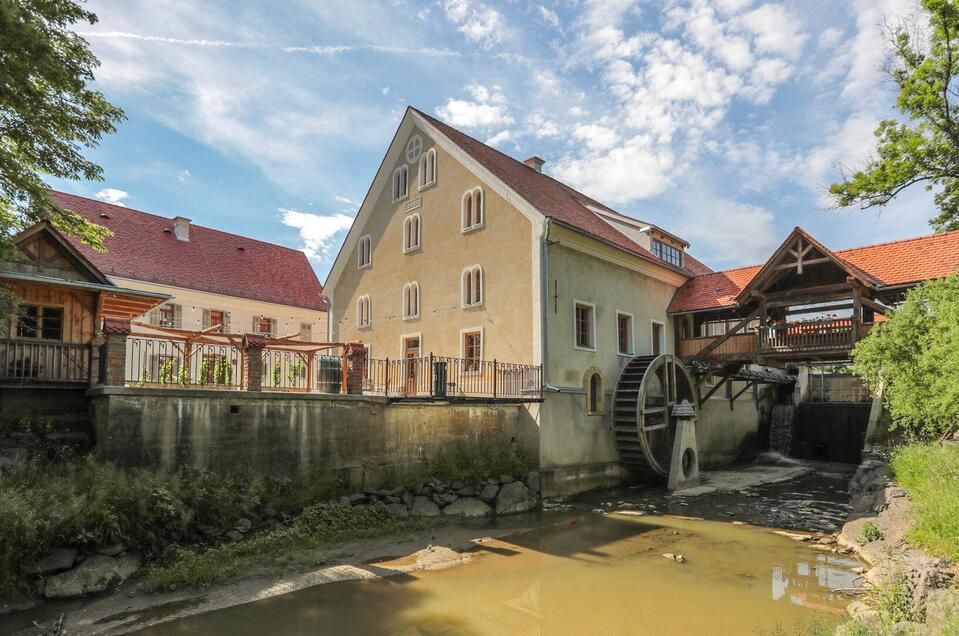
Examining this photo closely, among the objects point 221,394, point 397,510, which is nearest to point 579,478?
point 397,510

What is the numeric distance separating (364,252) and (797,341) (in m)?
15.0

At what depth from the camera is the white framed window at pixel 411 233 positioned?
19875mm

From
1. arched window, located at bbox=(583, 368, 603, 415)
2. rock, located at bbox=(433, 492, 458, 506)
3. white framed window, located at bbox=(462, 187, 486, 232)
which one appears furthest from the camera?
white framed window, located at bbox=(462, 187, 486, 232)

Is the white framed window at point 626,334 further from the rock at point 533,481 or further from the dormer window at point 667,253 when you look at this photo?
the rock at point 533,481

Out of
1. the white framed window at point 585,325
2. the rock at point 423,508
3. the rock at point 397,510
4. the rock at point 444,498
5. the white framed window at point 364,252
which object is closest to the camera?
the rock at point 397,510

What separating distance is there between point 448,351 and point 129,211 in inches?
671

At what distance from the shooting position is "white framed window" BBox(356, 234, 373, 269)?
2172cm

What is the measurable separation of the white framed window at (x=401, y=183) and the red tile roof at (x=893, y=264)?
10959 mm

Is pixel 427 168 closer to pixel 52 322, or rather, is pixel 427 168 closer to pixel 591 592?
pixel 52 322

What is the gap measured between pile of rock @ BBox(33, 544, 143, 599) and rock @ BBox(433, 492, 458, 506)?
614cm

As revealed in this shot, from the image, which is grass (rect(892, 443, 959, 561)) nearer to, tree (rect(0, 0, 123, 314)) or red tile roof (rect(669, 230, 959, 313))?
red tile roof (rect(669, 230, 959, 313))

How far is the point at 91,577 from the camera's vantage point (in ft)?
24.9

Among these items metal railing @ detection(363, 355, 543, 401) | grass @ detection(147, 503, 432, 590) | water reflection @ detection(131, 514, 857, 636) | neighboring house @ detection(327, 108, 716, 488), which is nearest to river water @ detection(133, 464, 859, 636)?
water reflection @ detection(131, 514, 857, 636)

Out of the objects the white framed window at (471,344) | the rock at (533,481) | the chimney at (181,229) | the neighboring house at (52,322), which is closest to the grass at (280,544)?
the rock at (533,481)
